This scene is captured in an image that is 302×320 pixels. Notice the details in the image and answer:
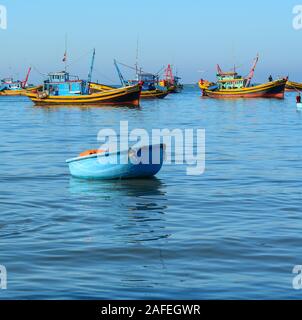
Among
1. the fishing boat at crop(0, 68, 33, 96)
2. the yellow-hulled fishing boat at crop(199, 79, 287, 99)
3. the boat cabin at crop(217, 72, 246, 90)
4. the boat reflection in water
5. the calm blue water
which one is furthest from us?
the fishing boat at crop(0, 68, 33, 96)

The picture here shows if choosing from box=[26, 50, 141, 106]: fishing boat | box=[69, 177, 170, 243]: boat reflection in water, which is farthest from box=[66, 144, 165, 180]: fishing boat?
box=[26, 50, 141, 106]: fishing boat

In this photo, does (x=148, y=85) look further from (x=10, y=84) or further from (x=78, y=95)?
(x=10, y=84)

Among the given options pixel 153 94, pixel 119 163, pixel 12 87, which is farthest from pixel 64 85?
pixel 12 87

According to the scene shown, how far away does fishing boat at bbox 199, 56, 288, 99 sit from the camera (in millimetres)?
110375

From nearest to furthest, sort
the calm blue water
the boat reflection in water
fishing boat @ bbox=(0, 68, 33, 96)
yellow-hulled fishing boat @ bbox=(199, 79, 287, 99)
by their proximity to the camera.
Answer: the calm blue water < the boat reflection in water < yellow-hulled fishing boat @ bbox=(199, 79, 287, 99) < fishing boat @ bbox=(0, 68, 33, 96)

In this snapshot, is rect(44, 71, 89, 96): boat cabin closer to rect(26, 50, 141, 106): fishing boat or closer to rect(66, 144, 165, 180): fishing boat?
rect(26, 50, 141, 106): fishing boat

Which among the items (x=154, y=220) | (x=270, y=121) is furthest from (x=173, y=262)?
(x=270, y=121)

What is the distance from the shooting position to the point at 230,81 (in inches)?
4589

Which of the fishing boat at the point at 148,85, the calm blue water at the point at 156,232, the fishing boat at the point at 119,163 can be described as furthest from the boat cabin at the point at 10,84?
the fishing boat at the point at 119,163

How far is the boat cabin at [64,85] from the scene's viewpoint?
3477 inches

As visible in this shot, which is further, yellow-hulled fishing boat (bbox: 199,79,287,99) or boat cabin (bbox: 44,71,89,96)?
yellow-hulled fishing boat (bbox: 199,79,287,99)

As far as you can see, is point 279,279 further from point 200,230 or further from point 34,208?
point 34,208

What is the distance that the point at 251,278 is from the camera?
11836mm

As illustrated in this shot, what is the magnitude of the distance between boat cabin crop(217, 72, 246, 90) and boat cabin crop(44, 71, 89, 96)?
33949 mm
